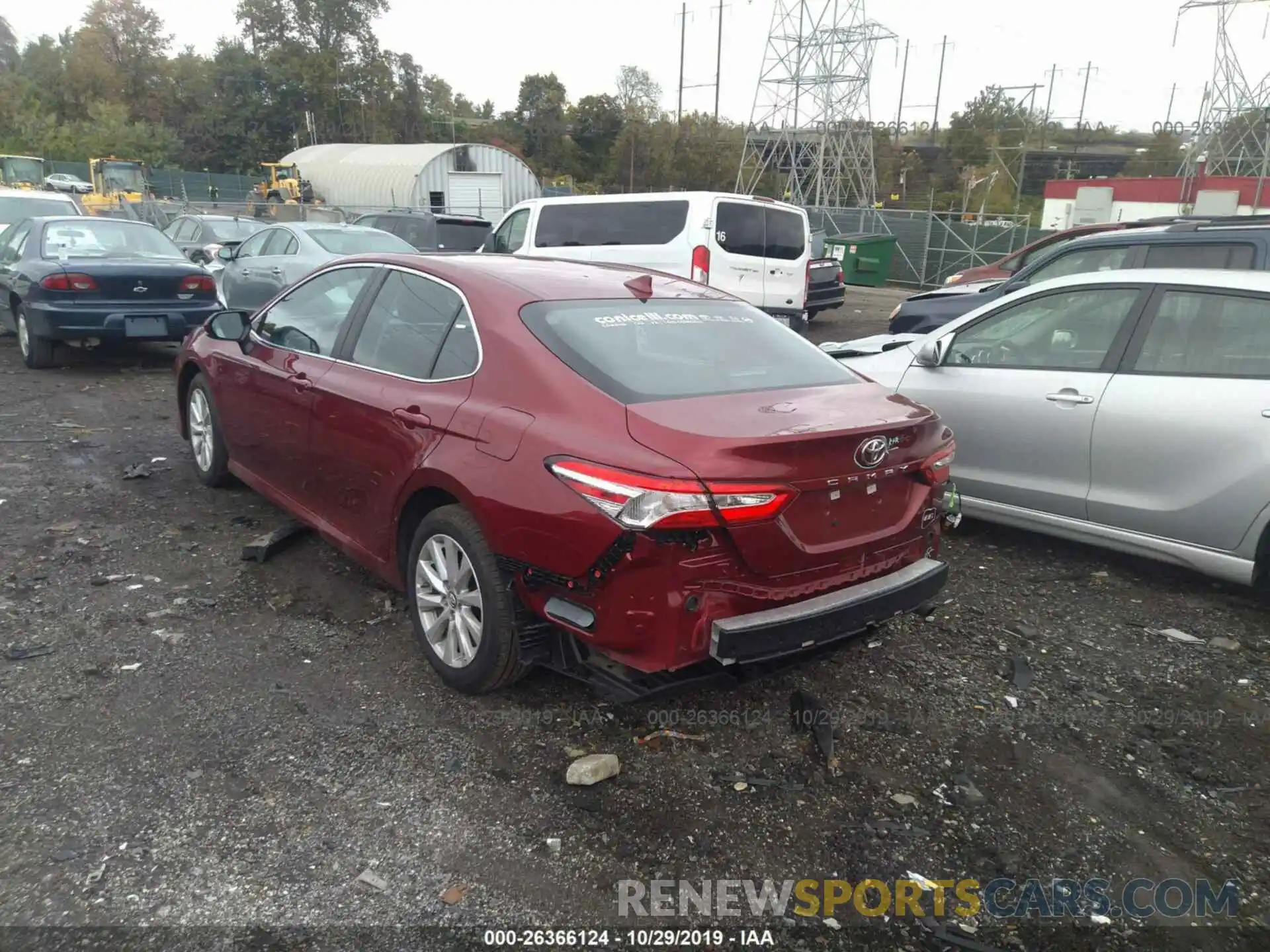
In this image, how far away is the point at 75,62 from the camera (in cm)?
7406

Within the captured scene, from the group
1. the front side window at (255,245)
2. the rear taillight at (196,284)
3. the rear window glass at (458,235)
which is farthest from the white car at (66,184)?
the rear taillight at (196,284)

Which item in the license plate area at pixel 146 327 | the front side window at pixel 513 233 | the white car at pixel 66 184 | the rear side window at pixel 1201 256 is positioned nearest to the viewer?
the rear side window at pixel 1201 256

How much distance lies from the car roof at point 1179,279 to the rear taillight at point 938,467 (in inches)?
80.4

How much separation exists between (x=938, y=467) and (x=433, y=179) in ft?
132

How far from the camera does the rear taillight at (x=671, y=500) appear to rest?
2.77 m

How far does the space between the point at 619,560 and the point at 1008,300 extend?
3.66 metres

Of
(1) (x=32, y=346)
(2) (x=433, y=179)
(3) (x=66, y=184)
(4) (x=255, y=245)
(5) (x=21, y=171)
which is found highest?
(2) (x=433, y=179)

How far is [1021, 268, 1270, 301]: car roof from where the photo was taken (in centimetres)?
452

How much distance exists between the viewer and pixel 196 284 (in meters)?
9.52

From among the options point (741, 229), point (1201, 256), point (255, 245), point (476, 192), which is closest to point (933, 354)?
point (1201, 256)

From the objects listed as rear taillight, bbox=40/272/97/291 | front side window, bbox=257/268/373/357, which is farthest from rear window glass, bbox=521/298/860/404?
rear taillight, bbox=40/272/97/291

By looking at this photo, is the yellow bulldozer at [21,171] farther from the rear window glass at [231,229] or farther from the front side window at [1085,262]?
the front side window at [1085,262]

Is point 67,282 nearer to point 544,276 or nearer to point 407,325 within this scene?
point 407,325

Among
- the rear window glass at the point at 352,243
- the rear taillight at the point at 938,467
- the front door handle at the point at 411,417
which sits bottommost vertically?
the rear taillight at the point at 938,467
